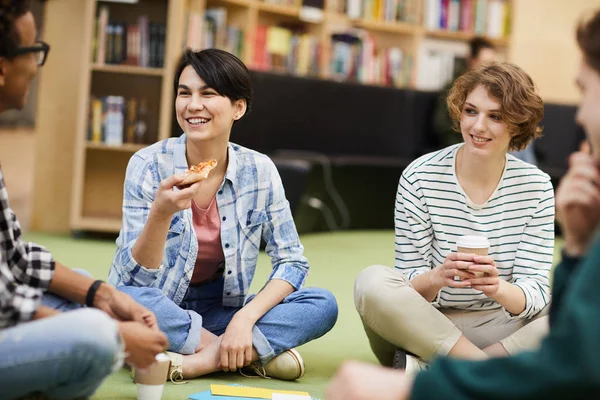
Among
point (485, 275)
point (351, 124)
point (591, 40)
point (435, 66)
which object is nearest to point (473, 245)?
point (485, 275)

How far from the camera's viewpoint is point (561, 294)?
1.46m

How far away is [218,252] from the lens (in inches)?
104

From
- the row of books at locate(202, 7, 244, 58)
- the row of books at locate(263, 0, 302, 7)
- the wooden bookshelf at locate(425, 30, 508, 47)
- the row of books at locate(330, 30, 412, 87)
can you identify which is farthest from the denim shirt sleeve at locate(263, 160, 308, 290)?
the wooden bookshelf at locate(425, 30, 508, 47)

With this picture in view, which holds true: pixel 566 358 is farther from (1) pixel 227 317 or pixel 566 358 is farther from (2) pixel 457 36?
(2) pixel 457 36

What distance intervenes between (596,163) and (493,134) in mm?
1233

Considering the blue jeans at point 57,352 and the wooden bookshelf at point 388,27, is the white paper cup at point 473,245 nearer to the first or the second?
the blue jeans at point 57,352

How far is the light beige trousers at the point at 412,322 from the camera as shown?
2465 millimetres

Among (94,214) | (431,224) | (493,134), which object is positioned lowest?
(94,214)

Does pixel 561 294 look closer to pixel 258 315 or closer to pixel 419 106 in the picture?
pixel 258 315

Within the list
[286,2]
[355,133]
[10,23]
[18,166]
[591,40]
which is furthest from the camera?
[18,166]

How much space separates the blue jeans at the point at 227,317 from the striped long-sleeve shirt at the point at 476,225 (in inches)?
11.0

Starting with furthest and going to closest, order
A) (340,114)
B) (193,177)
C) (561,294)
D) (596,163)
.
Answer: (340,114) → (193,177) → (561,294) → (596,163)

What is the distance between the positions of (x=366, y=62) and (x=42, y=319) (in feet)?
18.7

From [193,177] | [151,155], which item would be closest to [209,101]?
[151,155]
